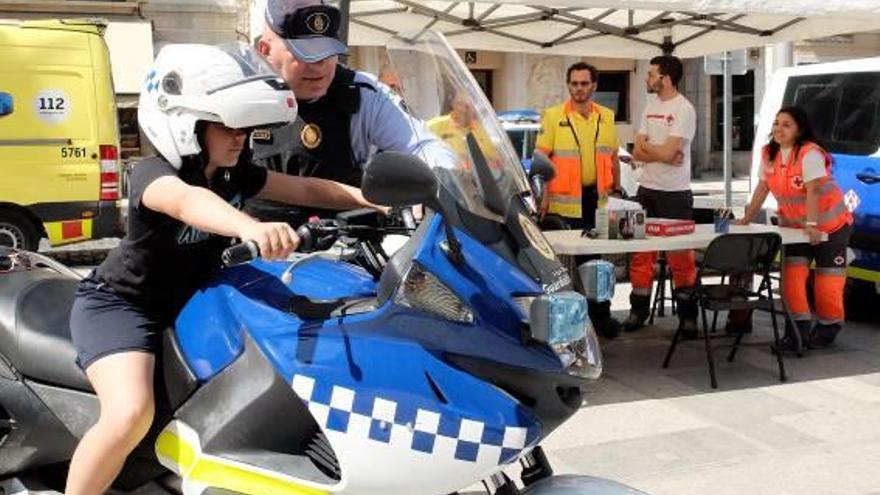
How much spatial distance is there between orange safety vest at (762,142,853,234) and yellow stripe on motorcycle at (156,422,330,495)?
208 inches

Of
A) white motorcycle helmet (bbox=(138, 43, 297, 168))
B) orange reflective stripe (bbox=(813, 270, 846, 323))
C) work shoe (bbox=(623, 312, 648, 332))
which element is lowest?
work shoe (bbox=(623, 312, 648, 332))

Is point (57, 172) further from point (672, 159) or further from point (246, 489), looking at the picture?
point (246, 489)

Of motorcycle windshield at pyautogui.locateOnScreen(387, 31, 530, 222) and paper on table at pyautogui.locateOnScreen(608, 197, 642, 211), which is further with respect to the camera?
paper on table at pyautogui.locateOnScreen(608, 197, 642, 211)

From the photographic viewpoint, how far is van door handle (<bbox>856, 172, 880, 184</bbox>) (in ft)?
23.8

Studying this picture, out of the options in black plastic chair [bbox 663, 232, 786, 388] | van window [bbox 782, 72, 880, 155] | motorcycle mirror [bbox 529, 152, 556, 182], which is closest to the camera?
motorcycle mirror [bbox 529, 152, 556, 182]

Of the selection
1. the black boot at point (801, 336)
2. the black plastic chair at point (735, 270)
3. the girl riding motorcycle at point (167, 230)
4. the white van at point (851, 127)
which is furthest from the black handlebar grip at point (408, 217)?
the white van at point (851, 127)

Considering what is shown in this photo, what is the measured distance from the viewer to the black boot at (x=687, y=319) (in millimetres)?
6555

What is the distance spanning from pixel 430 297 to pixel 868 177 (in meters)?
6.12

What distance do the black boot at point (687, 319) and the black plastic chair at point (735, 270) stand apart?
0.19 meters

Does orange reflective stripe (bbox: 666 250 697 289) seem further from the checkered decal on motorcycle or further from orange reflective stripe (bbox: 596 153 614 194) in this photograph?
the checkered decal on motorcycle

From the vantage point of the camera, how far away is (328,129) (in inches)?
124

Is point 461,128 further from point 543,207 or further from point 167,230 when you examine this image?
point 543,207

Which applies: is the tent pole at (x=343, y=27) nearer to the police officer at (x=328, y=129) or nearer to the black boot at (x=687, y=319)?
the police officer at (x=328, y=129)

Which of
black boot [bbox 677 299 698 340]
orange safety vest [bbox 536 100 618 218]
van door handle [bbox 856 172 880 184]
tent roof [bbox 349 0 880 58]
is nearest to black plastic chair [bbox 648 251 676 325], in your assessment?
black boot [bbox 677 299 698 340]
